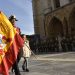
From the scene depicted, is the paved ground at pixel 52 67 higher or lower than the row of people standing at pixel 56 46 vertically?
lower

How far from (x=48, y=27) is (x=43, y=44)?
803cm

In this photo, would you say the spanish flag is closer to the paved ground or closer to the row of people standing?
the paved ground

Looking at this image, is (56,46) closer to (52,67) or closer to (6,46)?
(52,67)

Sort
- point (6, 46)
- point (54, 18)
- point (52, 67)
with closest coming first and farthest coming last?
point (6, 46)
point (52, 67)
point (54, 18)

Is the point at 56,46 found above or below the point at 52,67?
above

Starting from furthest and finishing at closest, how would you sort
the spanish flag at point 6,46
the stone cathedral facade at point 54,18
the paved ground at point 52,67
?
the stone cathedral facade at point 54,18 < the paved ground at point 52,67 < the spanish flag at point 6,46

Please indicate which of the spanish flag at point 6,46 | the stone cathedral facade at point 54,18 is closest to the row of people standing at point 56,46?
the stone cathedral facade at point 54,18

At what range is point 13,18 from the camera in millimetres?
10242

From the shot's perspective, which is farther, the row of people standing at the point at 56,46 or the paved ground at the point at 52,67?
the row of people standing at the point at 56,46

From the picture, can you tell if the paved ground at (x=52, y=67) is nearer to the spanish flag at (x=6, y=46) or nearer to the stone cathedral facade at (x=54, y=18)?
the spanish flag at (x=6, y=46)

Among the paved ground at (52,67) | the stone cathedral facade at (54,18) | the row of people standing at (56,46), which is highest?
the stone cathedral facade at (54,18)

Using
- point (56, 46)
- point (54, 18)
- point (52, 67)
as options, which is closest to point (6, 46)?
point (52, 67)

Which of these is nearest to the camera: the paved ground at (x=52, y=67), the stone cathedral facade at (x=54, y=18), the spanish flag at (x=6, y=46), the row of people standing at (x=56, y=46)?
the spanish flag at (x=6, y=46)

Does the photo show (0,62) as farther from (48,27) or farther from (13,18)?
(48,27)
